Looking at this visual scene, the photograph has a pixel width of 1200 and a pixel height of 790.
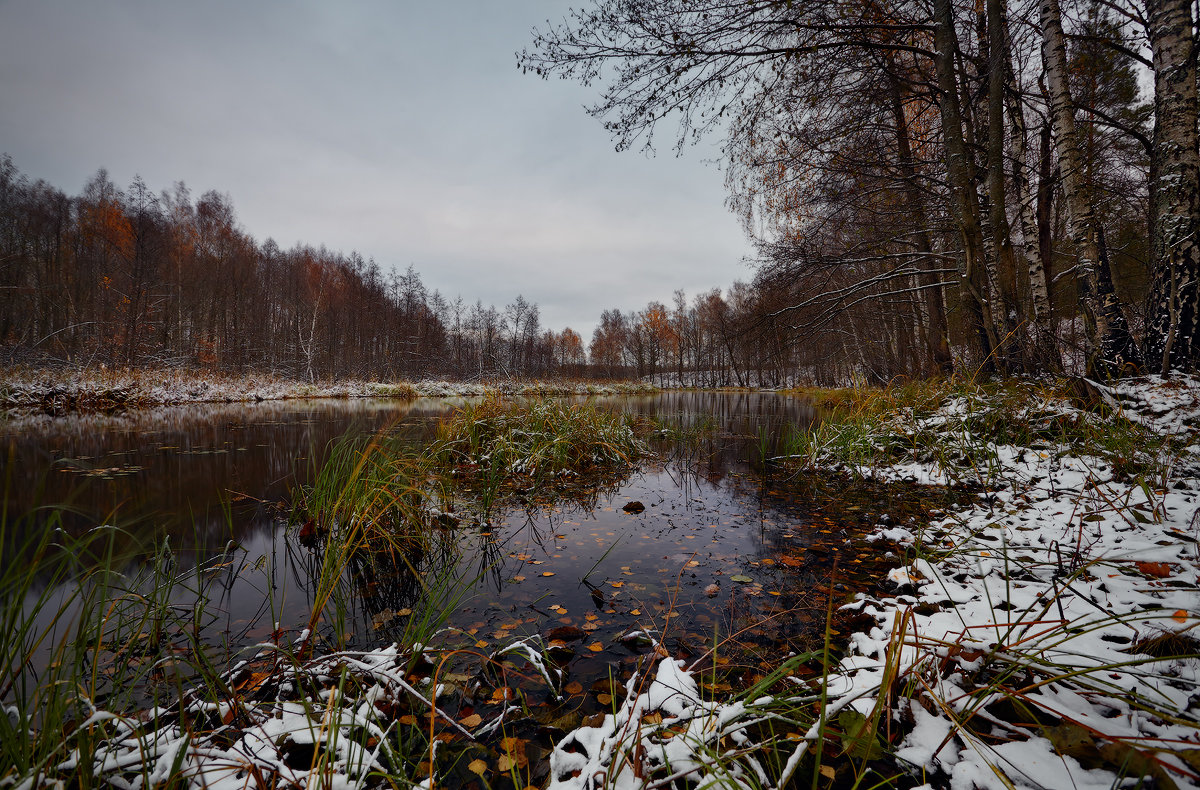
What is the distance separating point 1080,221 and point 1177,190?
2.32 ft

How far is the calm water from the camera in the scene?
1.96 metres

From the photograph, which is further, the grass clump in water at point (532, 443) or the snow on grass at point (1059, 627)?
the grass clump in water at point (532, 443)

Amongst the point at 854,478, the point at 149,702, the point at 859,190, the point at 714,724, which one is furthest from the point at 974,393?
the point at 149,702

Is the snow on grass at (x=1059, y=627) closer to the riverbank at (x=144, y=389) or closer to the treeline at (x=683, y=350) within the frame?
the riverbank at (x=144, y=389)

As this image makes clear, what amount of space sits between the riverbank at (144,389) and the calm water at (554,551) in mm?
3823

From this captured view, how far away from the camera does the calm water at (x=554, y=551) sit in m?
1.96

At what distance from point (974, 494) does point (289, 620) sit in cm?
482

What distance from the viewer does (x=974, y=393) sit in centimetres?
459

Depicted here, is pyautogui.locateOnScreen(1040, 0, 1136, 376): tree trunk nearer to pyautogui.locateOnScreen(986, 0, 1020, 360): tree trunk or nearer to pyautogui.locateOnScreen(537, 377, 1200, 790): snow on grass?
pyautogui.locateOnScreen(986, 0, 1020, 360): tree trunk

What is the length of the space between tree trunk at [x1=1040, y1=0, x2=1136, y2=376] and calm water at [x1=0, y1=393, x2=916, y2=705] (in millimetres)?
2864

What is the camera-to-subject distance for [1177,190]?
3.66m

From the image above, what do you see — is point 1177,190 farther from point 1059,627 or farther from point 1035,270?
point 1059,627

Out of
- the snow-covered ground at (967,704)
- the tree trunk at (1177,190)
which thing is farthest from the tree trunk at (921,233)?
the snow-covered ground at (967,704)

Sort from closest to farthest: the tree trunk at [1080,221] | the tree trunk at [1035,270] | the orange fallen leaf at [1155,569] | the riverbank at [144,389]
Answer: the orange fallen leaf at [1155,569]
the tree trunk at [1080,221]
the tree trunk at [1035,270]
the riverbank at [144,389]
